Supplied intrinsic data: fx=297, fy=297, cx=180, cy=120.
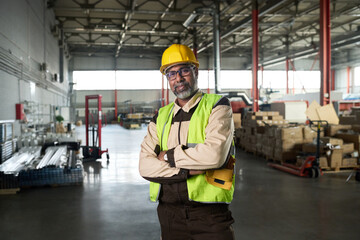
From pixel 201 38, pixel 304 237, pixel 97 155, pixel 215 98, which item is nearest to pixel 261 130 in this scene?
pixel 97 155

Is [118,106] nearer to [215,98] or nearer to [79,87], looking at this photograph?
[79,87]

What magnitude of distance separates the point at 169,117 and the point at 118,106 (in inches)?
1202

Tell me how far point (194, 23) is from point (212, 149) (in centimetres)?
1618

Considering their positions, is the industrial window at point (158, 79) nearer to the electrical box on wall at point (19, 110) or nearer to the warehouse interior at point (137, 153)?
the warehouse interior at point (137, 153)

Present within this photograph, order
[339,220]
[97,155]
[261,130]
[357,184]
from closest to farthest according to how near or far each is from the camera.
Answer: [339,220] < [357,184] < [97,155] < [261,130]

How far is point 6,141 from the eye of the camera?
319 inches

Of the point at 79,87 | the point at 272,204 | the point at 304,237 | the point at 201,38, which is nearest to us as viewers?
the point at 304,237

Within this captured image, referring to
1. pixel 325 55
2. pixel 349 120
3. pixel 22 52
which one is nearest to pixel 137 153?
pixel 22 52

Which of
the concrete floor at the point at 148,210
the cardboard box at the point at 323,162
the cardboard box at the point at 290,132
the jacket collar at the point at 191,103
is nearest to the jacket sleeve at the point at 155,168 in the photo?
the jacket collar at the point at 191,103

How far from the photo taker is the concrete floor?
12.8 ft

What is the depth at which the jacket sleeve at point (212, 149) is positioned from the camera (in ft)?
5.79

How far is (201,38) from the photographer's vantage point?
25.6 metres

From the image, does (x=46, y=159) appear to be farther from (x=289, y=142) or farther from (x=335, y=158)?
(x=335, y=158)

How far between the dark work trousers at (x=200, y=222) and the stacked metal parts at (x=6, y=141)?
23.9 ft
